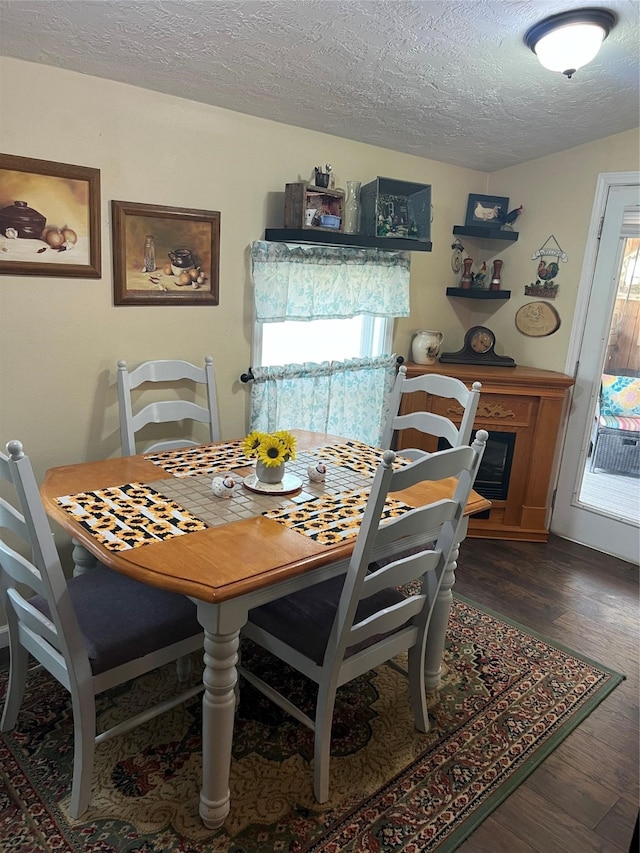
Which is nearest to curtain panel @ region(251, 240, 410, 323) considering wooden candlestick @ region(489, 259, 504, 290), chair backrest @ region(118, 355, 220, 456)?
chair backrest @ region(118, 355, 220, 456)

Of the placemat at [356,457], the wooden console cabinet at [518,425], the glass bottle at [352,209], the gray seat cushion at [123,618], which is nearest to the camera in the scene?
the gray seat cushion at [123,618]

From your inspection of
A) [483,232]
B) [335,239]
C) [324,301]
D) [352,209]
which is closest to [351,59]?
[335,239]

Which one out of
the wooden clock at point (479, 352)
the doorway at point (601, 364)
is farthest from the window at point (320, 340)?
the doorway at point (601, 364)

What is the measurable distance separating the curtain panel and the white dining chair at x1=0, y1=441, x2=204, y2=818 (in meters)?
1.50

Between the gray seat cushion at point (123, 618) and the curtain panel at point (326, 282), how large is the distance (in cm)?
145

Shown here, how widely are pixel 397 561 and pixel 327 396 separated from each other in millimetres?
1597

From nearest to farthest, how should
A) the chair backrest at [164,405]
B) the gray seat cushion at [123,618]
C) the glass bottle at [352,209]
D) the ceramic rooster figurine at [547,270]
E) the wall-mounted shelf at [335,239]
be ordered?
the gray seat cushion at [123,618]
the chair backrest at [164,405]
the wall-mounted shelf at [335,239]
the glass bottle at [352,209]
the ceramic rooster figurine at [547,270]

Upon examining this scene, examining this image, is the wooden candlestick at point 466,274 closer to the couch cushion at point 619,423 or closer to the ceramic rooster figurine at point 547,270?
the ceramic rooster figurine at point 547,270

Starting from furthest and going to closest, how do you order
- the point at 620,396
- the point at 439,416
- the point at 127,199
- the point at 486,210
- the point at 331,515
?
the point at 486,210 → the point at 620,396 → the point at 439,416 → the point at 127,199 → the point at 331,515

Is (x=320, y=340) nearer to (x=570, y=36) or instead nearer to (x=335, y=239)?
(x=335, y=239)

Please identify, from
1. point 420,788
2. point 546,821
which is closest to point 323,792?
point 420,788

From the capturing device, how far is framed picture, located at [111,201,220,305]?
231cm

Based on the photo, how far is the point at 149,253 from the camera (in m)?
2.39

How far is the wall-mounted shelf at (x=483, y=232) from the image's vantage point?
139 inches
